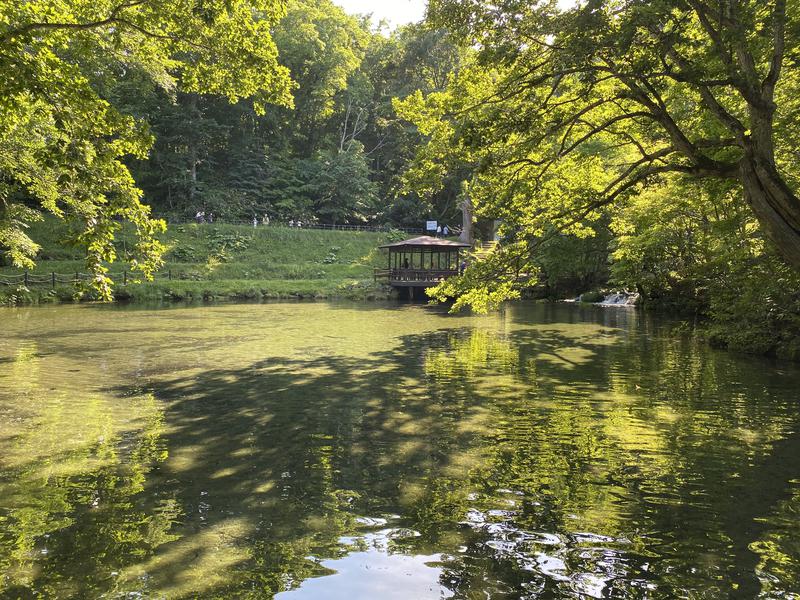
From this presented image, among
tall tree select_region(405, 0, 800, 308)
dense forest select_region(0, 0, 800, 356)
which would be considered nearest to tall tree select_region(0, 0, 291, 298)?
dense forest select_region(0, 0, 800, 356)

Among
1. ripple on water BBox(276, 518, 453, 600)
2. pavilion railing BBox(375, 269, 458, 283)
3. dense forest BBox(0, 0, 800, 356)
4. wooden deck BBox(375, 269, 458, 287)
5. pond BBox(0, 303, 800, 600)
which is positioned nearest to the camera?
ripple on water BBox(276, 518, 453, 600)

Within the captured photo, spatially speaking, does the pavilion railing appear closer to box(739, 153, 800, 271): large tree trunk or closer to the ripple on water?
box(739, 153, 800, 271): large tree trunk

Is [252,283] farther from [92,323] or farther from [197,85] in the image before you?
[197,85]

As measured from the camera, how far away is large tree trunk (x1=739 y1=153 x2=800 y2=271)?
27.8ft

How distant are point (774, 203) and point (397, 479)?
7153 millimetres

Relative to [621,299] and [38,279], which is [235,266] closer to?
[38,279]

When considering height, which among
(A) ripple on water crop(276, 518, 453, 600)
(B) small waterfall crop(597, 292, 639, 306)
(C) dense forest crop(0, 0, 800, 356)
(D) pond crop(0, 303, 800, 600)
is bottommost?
(A) ripple on water crop(276, 518, 453, 600)

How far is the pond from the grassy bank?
20.5 m

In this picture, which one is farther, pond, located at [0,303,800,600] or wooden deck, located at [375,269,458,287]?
wooden deck, located at [375,269,458,287]

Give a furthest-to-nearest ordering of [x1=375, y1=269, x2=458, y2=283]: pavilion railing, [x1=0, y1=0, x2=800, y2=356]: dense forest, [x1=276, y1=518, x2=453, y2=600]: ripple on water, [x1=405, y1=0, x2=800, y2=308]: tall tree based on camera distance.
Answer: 1. [x1=375, y1=269, x2=458, y2=283]: pavilion railing
2. [x1=405, y1=0, x2=800, y2=308]: tall tree
3. [x1=0, y1=0, x2=800, y2=356]: dense forest
4. [x1=276, y1=518, x2=453, y2=600]: ripple on water

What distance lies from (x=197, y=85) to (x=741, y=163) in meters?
9.03

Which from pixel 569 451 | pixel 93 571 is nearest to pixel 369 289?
pixel 569 451

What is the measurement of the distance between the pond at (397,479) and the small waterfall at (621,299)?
1841 cm

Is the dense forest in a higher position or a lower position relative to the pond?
higher
